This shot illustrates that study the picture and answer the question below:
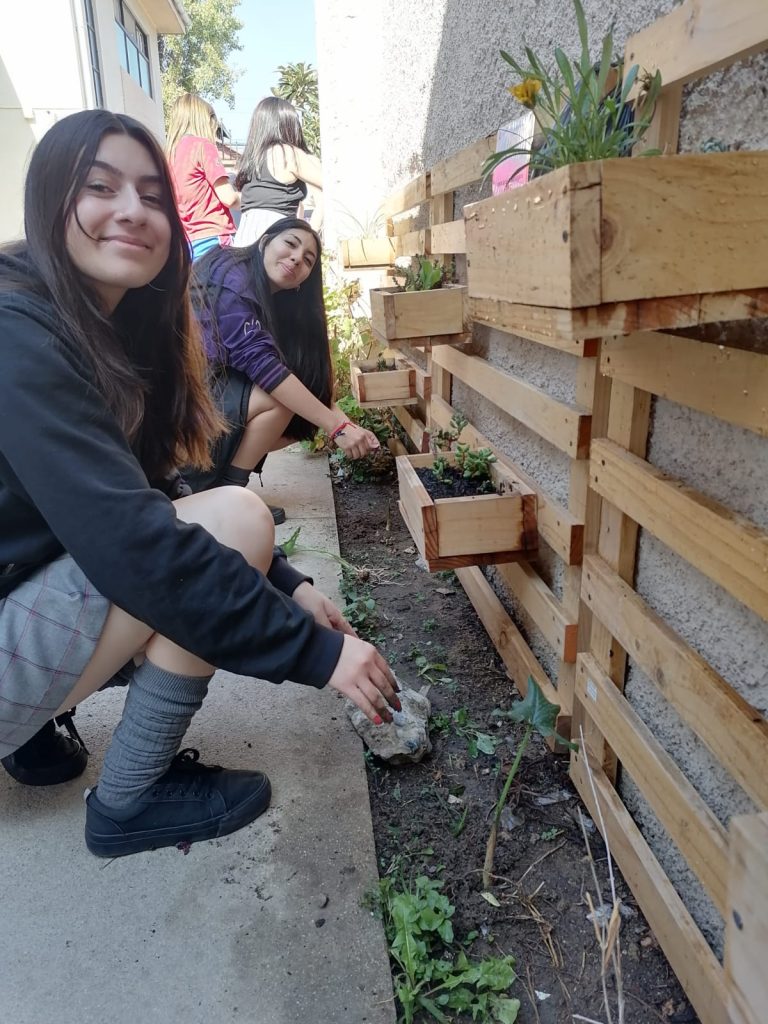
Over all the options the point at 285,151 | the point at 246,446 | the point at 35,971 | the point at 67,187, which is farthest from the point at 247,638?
the point at 285,151

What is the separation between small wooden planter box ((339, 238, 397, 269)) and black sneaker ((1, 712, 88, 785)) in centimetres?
304

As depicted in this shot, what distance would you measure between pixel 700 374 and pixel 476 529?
935 mm

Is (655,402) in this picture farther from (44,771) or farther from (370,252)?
(370,252)

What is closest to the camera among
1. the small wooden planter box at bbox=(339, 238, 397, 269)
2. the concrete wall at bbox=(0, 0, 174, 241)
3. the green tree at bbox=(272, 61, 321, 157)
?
the small wooden planter box at bbox=(339, 238, 397, 269)

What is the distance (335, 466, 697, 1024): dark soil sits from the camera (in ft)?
4.49

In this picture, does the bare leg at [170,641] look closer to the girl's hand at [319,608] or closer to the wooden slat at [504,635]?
the girl's hand at [319,608]

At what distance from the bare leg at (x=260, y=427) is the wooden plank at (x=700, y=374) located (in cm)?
185

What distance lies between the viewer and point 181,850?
163 cm

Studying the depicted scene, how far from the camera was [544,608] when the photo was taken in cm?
195

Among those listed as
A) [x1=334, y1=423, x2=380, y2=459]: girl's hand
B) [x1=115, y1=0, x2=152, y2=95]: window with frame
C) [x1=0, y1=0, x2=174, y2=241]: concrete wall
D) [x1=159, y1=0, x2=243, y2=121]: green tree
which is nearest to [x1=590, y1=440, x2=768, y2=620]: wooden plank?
[x1=334, y1=423, x2=380, y2=459]: girl's hand

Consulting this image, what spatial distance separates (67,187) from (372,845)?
4.72 ft

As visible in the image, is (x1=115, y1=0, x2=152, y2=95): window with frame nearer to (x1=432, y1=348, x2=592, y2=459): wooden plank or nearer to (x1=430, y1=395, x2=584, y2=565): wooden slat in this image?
(x1=432, y1=348, x2=592, y2=459): wooden plank

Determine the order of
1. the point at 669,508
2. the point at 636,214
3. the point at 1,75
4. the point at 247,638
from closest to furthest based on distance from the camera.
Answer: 1. the point at 636,214
2. the point at 669,508
3. the point at 247,638
4. the point at 1,75

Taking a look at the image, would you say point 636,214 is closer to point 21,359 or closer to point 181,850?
point 21,359
